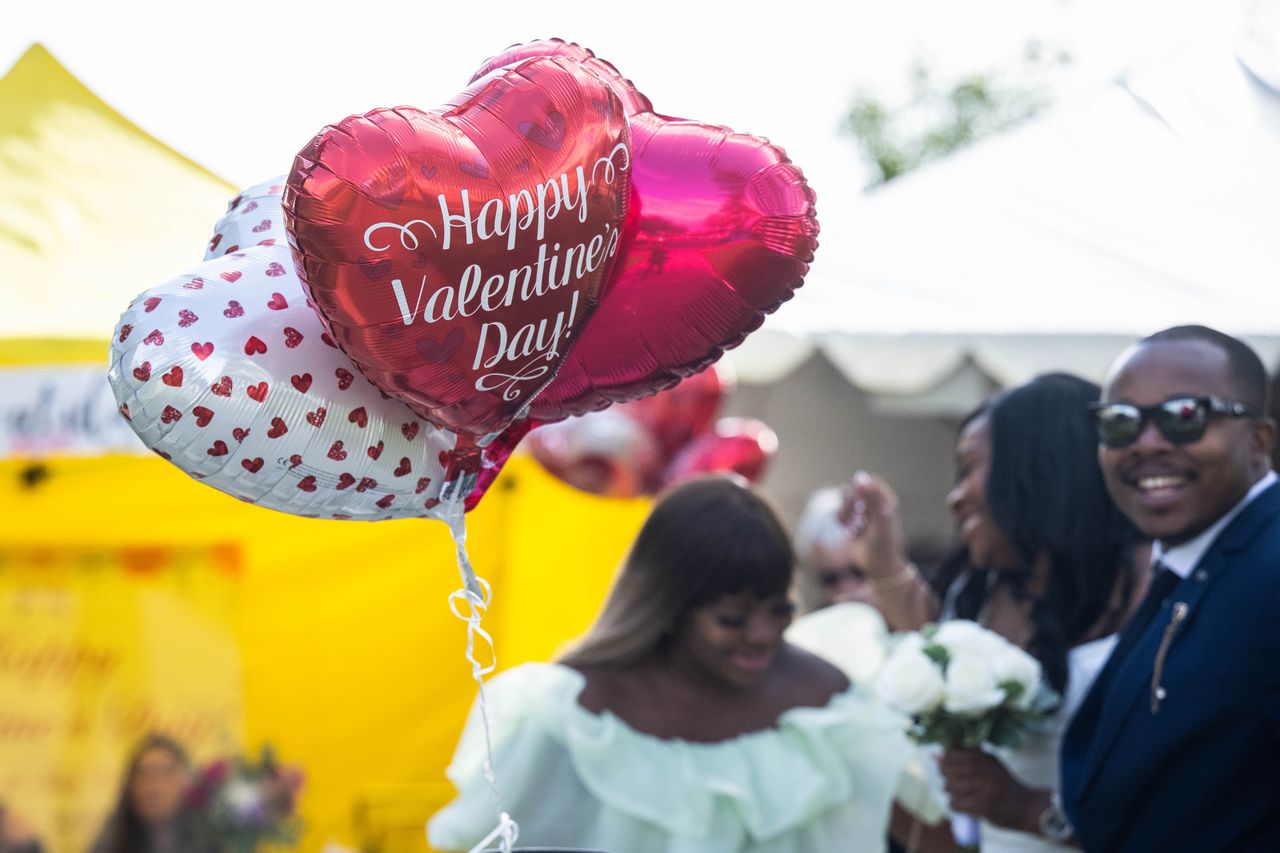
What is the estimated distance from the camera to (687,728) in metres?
2.86

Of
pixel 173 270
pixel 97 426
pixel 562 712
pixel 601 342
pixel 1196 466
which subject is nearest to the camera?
pixel 601 342

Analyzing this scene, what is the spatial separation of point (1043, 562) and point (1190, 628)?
665 mm

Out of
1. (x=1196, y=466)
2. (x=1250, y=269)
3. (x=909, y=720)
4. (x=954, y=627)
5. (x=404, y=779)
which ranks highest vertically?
(x=1250, y=269)

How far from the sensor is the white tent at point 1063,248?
491 centimetres

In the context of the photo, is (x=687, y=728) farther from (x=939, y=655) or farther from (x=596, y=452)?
(x=596, y=452)

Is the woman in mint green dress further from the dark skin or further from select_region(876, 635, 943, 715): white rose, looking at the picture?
select_region(876, 635, 943, 715): white rose

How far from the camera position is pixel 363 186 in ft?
5.11

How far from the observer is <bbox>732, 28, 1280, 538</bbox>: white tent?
491 centimetres

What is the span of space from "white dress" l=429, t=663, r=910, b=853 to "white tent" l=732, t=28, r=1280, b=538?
244 centimetres

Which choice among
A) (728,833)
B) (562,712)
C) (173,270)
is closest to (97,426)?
Answer: (173,270)

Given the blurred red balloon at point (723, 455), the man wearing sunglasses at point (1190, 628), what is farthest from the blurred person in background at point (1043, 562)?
Result: the blurred red balloon at point (723, 455)

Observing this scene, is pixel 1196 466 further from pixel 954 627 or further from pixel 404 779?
pixel 404 779

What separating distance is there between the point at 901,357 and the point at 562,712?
2821 mm

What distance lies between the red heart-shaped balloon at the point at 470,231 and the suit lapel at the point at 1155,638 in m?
1.24
